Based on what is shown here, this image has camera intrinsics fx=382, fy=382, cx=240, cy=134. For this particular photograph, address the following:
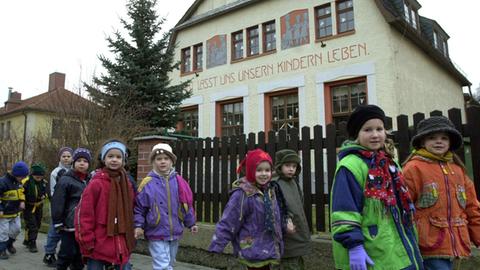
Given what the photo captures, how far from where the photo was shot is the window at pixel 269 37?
16.7 meters

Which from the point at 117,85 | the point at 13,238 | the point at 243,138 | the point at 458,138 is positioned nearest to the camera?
the point at 458,138

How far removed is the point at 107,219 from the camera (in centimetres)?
360

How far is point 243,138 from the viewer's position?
612 cm

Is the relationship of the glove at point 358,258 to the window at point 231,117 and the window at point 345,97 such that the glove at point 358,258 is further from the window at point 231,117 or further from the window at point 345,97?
the window at point 231,117

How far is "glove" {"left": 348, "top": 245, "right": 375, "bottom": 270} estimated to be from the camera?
2.15 metres

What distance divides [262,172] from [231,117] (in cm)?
1438

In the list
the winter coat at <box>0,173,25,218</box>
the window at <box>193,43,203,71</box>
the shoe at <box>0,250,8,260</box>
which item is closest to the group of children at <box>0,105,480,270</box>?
the shoe at <box>0,250,8,260</box>

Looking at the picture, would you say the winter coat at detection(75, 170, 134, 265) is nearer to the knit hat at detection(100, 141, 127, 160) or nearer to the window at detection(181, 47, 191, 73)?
the knit hat at detection(100, 141, 127, 160)

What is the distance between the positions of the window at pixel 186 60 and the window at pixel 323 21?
7256 mm

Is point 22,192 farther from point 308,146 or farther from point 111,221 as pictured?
point 308,146

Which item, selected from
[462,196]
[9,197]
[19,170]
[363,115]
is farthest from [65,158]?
[462,196]

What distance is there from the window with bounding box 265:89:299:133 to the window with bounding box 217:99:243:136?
165cm

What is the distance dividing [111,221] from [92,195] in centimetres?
31

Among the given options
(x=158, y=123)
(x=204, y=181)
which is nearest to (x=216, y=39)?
(x=158, y=123)
